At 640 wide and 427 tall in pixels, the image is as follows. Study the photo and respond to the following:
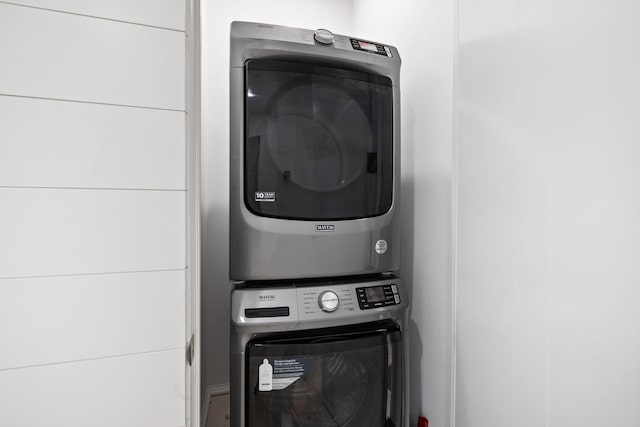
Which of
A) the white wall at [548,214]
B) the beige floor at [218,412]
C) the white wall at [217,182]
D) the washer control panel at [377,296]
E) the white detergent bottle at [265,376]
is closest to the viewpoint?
the white wall at [548,214]

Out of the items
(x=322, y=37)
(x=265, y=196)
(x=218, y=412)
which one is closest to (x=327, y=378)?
(x=265, y=196)

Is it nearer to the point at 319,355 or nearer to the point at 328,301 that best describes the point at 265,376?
the point at 319,355

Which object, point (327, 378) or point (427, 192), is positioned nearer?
point (327, 378)

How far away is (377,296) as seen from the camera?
1.01 m

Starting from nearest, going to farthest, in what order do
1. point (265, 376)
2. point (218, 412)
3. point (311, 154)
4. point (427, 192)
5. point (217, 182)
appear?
point (265, 376)
point (311, 154)
point (427, 192)
point (218, 412)
point (217, 182)

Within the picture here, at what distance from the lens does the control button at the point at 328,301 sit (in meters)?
0.93

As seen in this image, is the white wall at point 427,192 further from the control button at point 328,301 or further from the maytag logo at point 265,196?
the maytag logo at point 265,196

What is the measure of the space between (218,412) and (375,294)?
3.56 feet
